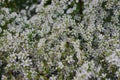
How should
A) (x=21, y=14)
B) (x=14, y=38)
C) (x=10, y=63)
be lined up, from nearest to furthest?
(x=10, y=63) → (x=14, y=38) → (x=21, y=14)

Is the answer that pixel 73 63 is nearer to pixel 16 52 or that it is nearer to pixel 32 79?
pixel 32 79

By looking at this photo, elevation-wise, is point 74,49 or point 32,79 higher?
point 74,49

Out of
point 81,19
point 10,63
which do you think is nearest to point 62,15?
point 81,19

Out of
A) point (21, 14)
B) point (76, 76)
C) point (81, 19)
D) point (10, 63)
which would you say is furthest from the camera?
point (21, 14)


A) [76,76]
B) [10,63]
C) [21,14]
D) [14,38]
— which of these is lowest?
[76,76]

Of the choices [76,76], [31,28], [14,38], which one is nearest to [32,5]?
[31,28]

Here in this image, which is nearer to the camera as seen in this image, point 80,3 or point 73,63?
point 73,63

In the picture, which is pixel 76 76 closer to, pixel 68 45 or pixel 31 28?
pixel 68 45
